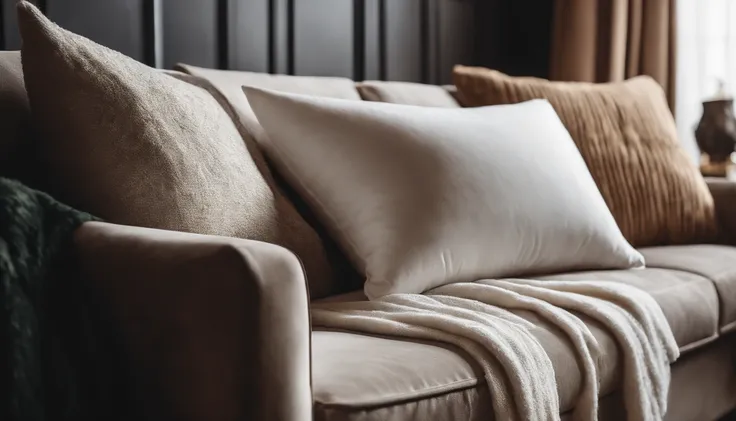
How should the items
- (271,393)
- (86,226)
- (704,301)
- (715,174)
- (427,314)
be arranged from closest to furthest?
(271,393), (86,226), (427,314), (704,301), (715,174)

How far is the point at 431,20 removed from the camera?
109 inches

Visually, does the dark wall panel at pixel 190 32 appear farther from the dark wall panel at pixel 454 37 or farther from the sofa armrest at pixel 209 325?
the sofa armrest at pixel 209 325

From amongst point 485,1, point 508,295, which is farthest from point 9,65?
point 485,1

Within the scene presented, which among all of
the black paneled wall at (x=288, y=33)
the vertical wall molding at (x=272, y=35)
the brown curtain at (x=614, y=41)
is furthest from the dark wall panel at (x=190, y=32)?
the brown curtain at (x=614, y=41)

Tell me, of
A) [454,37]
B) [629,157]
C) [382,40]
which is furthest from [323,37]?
[629,157]

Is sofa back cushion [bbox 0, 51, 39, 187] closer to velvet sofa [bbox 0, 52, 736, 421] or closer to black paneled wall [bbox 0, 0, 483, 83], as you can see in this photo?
velvet sofa [bbox 0, 52, 736, 421]

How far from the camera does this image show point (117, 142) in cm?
112

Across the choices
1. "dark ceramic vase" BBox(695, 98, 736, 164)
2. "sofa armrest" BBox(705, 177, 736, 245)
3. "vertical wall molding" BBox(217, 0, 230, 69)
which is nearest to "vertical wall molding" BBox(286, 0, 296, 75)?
"vertical wall molding" BBox(217, 0, 230, 69)

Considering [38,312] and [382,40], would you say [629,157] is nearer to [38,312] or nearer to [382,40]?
[382,40]

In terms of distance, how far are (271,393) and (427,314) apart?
0.38m

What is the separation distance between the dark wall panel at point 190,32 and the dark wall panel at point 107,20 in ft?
0.24

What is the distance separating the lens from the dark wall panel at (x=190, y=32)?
1.94m

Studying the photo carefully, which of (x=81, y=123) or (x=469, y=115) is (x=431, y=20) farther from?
(x=81, y=123)

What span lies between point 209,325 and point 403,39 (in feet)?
6.54
